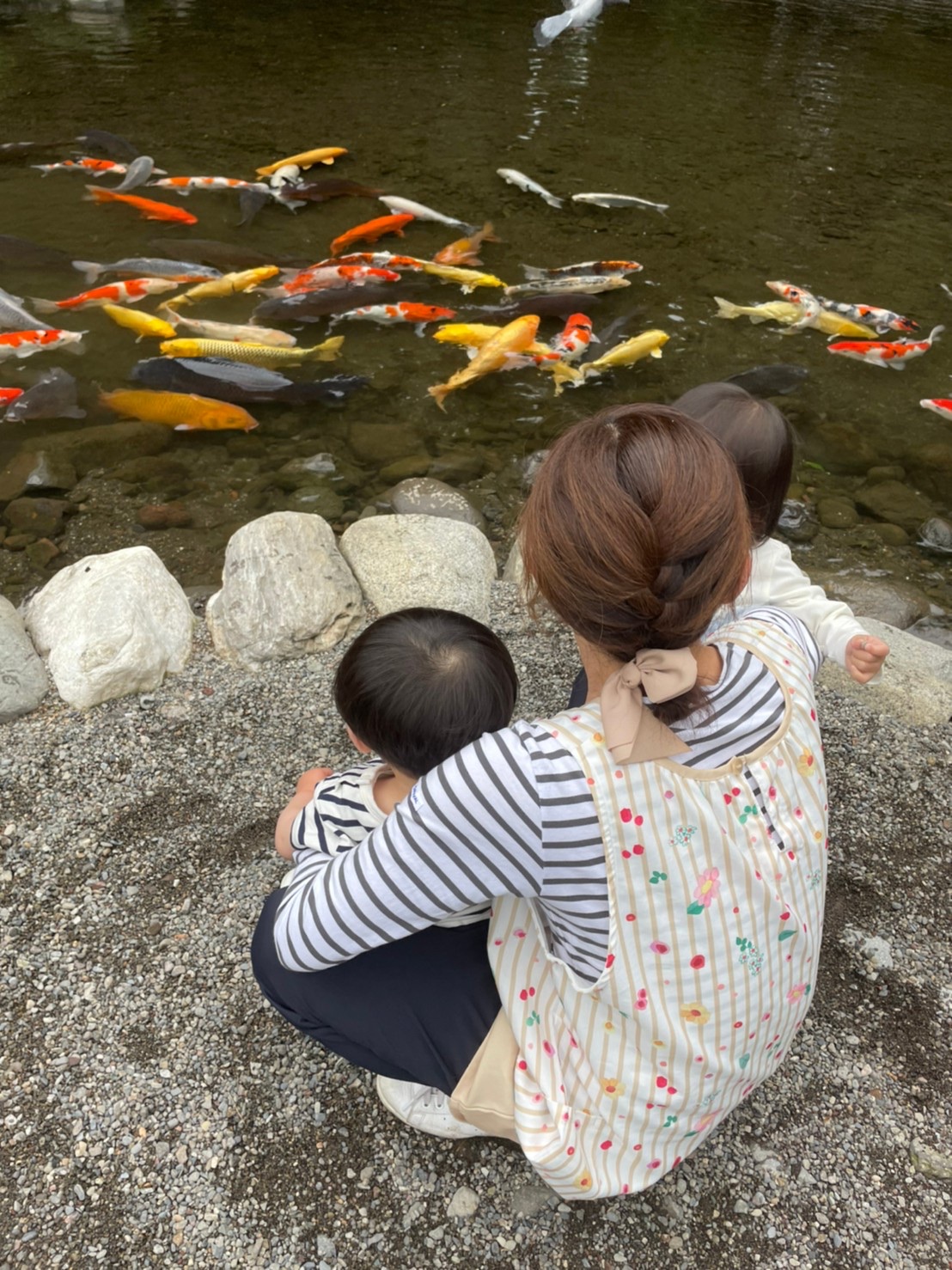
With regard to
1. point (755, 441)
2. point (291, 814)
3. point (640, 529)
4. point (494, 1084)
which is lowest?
point (494, 1084)

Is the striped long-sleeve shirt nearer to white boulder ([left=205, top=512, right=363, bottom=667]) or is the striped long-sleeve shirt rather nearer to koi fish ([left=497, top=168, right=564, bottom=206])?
white boulder ([left=205, top=512, right=363, bottom=667])

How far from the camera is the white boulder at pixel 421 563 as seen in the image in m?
3.93

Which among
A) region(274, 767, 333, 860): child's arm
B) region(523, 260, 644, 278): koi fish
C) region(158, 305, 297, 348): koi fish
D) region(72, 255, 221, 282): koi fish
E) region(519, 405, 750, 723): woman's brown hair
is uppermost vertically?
region(519, 405, 750, 723): woman's brown hair

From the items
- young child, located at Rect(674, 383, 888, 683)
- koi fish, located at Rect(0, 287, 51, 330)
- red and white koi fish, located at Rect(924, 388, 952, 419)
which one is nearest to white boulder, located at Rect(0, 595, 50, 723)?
young child, located at Rect(674, 383, 888, 683)

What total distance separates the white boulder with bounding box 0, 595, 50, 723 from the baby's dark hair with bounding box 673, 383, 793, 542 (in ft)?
7.89

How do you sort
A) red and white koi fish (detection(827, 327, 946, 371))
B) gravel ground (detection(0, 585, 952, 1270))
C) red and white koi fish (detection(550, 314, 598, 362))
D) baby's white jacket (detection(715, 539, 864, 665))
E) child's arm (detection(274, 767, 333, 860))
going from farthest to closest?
1. red and white koi fish (detection(827, 327, 946, 371))
2. red and white koi fish (detection(550, 314, 598, 362))
3. baby's white jacket (detection(715, 539, 864, 665))
4. child's arm (detection(274, 767, 333, 860))
5. gravel ground (detection(0, 585, 952, 1270))

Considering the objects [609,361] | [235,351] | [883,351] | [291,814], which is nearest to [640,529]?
[291,814]

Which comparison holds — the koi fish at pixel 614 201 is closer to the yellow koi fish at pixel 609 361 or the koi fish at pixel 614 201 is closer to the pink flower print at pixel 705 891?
the yellow koi fish at pixel 609 361

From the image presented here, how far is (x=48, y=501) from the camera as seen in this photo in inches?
191

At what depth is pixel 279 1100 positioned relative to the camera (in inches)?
86.2

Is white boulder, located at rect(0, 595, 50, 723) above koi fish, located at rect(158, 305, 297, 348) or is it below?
above

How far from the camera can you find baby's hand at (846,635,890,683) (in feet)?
7.03

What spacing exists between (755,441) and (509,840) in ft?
4.34

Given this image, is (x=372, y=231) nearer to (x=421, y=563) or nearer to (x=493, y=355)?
(x=493, y=355)
